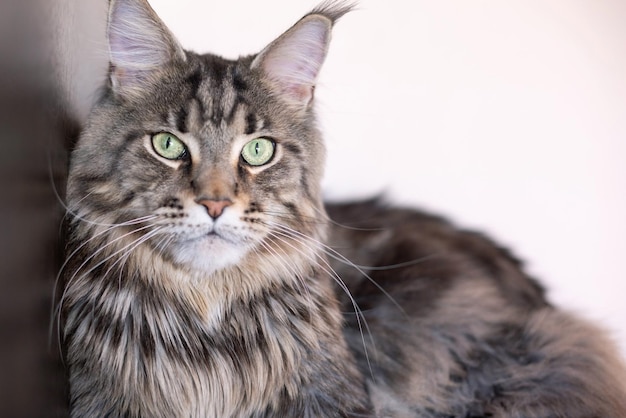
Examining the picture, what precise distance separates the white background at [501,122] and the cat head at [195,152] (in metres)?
0.60

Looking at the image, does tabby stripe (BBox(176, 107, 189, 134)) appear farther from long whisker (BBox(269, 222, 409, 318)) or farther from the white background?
the white background

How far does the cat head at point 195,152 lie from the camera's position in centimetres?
109

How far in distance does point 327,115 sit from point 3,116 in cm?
110

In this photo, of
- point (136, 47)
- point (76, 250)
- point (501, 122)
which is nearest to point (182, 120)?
point (136, 47)

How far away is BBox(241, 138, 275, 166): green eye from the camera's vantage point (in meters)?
1.17

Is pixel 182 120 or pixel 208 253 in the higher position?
pixel 182 120

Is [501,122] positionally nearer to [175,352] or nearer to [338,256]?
[338,256]

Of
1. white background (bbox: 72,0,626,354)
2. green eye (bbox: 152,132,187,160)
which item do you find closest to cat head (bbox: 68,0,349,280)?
green eye (bbox: 152,132,187,160)

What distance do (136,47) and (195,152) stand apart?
0.70 feet

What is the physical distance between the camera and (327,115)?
1848 mm

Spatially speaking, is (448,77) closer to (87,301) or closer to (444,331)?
(444,331)

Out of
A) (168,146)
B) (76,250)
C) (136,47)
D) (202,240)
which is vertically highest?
(136,47)

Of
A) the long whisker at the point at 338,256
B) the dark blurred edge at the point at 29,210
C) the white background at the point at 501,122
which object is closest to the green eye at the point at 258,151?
the long whisker at the point at 338,256

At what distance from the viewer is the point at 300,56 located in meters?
1.22
